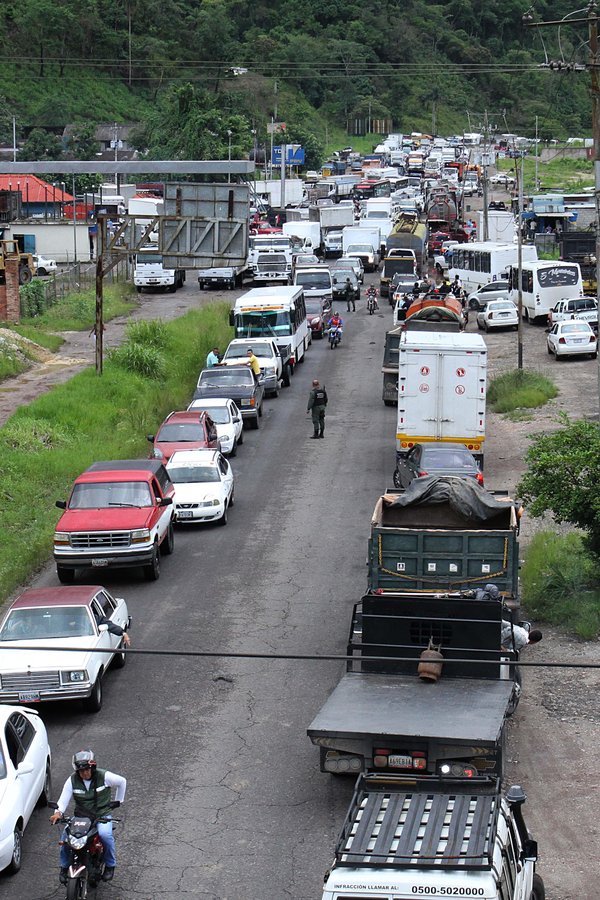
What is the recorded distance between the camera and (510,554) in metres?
18.5

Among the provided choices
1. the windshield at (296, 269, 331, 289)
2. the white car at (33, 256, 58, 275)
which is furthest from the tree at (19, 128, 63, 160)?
the windshield at (296, 269, 331, 289)

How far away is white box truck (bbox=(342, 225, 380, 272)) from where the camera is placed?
76188mm

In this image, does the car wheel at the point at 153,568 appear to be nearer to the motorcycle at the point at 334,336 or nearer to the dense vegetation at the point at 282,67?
the motorcycle at the point at 334,336

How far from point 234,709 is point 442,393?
541 inches

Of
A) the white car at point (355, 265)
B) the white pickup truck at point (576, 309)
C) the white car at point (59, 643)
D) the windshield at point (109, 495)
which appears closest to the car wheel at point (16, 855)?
the white car at point (59, 643)

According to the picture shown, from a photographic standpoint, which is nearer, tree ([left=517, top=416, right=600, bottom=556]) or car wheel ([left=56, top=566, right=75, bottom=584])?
tree ([left=517, top=416, right=600, bottom=556])

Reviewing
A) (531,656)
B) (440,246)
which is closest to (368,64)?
(440,246)

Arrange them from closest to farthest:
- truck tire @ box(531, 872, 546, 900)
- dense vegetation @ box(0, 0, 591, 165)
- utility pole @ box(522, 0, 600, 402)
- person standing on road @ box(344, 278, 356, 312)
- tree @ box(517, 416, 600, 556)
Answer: truck tire @ box(531, 872, 546, 900)
tree @ box(517, 416, 600, 556)
utility pole @ box(522, 0, 600, 402)
person standing on road @ box(344, 278, 356, 312)
dense vegetation @ box(0, 0, 591, 165)

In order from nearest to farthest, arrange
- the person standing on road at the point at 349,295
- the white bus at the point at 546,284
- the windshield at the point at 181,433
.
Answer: the windshield at the point at 181,433, the white bus at the point at 546,284, the person standing on road at the point at 349,295

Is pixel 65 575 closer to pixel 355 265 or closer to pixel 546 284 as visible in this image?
pixel 546 284

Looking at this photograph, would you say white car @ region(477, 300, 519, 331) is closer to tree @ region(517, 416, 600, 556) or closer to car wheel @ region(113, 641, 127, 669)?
tree @ region(517, 416, 600, 556)

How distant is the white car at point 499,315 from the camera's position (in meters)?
54.2

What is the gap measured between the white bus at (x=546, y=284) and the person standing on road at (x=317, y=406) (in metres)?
20.7

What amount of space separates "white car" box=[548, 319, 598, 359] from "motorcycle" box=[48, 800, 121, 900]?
3649 centimetres
